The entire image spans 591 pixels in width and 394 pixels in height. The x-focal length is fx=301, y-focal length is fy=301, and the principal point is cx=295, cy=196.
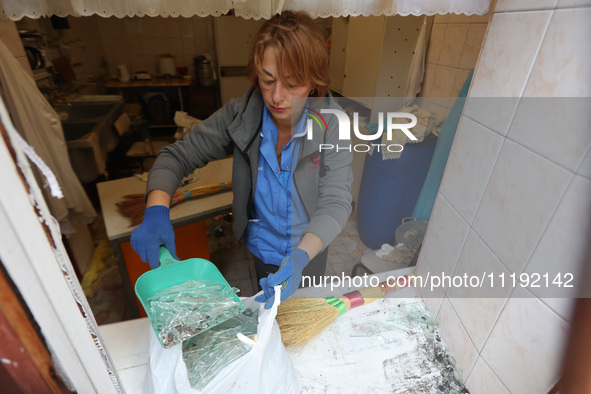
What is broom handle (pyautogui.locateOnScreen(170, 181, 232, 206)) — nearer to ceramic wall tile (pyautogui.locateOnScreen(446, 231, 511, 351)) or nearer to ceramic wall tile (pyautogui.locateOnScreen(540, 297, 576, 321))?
ceramic wall tile (pyautogui.locateOnScreen(446, 231, 511, 351))

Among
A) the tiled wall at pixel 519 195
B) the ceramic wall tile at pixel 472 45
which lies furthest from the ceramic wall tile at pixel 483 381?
the ceramic wall tile at pixel 472 45

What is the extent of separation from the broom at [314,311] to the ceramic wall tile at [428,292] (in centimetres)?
7

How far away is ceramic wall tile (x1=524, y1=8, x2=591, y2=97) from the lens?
1.30 ft

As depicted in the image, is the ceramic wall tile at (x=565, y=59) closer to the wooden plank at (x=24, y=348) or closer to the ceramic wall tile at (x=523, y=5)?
the ceramic wall tile at (x=523, y=5)

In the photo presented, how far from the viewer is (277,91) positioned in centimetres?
87

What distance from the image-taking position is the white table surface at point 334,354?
64 cm

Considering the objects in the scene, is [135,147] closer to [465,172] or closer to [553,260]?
[465,172]

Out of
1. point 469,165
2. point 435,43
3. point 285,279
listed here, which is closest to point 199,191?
point 285,279

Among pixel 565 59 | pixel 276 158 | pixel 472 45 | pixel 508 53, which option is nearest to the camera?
pixel 565 59

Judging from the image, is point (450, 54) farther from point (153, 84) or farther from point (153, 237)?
point (153, 84)

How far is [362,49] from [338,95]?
647 millimetres

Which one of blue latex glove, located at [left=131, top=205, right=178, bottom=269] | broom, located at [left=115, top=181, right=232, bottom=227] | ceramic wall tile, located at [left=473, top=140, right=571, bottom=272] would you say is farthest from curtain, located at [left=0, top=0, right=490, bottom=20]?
broom, located at [left=115, top=181, right=232, bottom=227]

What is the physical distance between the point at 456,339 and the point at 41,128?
5.52 ft

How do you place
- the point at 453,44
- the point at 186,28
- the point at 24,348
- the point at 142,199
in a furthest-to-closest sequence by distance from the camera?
the point at 186,28 → the point at 453,44 → the point at 142,199 → the point at 24,348
